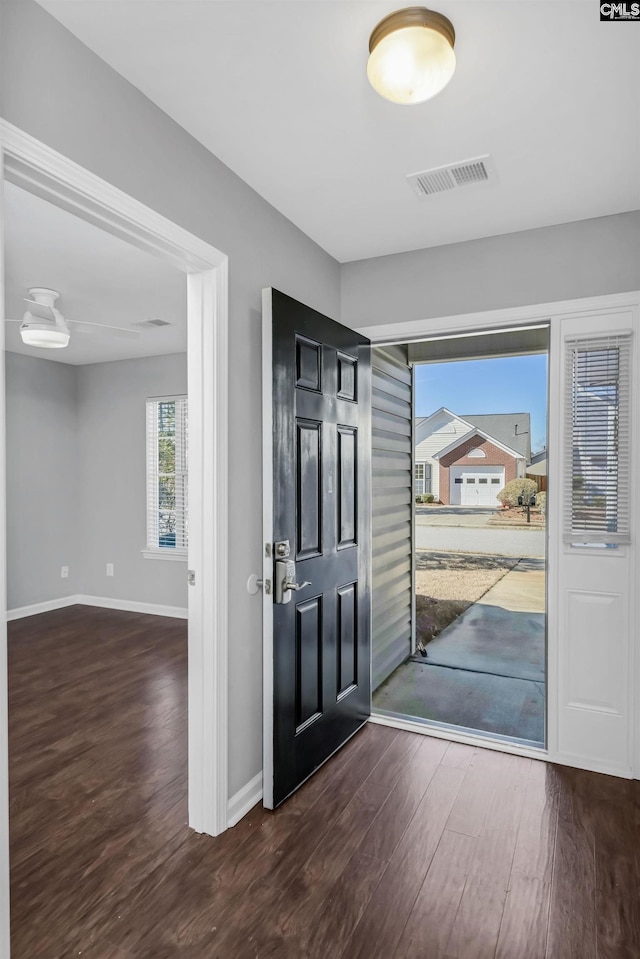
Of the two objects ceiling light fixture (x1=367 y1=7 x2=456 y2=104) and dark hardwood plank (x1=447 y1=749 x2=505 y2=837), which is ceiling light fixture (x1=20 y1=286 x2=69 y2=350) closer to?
ceiling light fixture (x1=367 y1=7 x2=456 y2=104)

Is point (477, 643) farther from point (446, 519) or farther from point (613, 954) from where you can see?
point (613, 954)

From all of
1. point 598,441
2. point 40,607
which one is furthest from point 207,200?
point 40,607

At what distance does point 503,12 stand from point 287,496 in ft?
5.55

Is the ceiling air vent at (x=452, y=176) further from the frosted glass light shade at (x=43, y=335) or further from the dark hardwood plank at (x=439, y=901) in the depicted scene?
the dark hardwood plank at (x=439, y=901)

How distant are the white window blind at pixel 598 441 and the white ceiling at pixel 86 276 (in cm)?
236

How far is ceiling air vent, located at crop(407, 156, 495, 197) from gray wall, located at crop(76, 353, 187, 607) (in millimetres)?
3620

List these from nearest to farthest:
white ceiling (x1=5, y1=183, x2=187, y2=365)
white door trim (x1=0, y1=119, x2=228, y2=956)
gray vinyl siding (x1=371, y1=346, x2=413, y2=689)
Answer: white door trim (x1=0, y1=119, x2=228, y2=956), white ceiling (x1=5, y1=183, x2=187, y2=365), gray vinyl siding (x1=371, y1=346, x2=413, y2=689)

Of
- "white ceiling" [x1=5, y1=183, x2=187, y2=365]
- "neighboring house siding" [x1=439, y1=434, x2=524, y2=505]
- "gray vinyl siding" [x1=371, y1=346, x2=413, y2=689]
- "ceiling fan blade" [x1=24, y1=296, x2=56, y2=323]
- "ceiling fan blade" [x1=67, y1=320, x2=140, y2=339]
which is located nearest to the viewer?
"white ceiling" [x1=5, y1=183, x2=187, y2=365]

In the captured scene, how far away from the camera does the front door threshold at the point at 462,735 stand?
280 cm

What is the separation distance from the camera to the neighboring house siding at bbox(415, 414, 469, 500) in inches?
206

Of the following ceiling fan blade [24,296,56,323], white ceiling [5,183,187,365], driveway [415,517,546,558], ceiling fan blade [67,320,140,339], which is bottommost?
driveway [415,517,546,558]

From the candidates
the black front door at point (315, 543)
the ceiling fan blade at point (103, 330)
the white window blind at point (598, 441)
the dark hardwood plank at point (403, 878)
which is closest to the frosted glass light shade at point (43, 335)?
the ceiling fan blade at point (103, 330)

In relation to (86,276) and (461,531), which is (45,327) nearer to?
(86,276)

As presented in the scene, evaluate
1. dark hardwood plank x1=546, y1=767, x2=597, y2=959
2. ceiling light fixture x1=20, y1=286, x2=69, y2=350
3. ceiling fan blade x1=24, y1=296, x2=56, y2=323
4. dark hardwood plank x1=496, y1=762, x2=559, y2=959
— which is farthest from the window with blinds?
dark hardwood plank x1=546, y1=767, x2=597, y2=959
